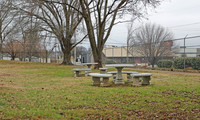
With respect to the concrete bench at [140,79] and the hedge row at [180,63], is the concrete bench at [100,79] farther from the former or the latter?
the hedge row at [180,63]

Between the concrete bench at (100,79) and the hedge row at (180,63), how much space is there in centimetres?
920

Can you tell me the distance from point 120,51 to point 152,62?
5.77 metres

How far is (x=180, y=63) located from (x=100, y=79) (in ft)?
32.7

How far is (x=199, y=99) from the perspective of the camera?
5.59m

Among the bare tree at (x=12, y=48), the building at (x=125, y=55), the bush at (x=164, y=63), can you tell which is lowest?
the bush at (x=164, y=63)

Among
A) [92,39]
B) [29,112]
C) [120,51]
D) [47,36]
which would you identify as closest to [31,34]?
[47,36]

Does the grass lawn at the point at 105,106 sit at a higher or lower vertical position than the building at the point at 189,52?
lower

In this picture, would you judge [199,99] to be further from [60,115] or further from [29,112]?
[29,112]

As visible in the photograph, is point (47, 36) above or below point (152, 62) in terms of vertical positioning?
above

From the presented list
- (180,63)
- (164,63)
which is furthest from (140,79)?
(164,63)


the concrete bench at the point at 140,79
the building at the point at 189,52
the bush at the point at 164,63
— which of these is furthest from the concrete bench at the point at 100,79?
the bush at the point at 164,63

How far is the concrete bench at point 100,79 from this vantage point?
786 centimetres

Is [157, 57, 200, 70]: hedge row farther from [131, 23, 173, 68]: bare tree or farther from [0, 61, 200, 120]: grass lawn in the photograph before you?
[0, 61, 200, 120]: grass lawn

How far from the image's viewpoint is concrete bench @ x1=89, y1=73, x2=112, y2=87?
7.86 metres
